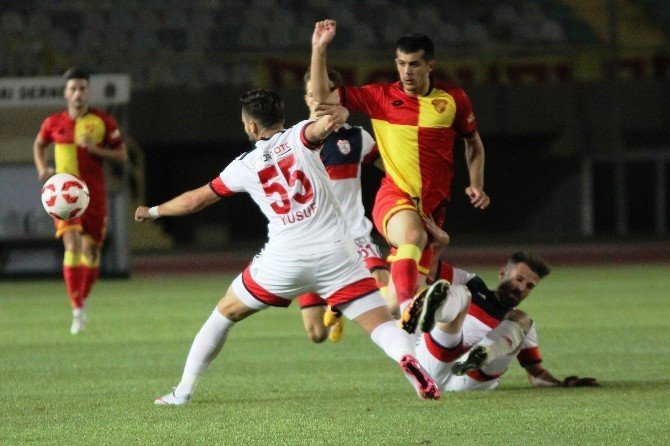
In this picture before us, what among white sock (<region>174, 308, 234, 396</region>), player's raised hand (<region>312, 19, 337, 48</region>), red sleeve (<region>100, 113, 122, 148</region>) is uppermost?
player's raised hand (<region>312, 19, 337, 48</region>)

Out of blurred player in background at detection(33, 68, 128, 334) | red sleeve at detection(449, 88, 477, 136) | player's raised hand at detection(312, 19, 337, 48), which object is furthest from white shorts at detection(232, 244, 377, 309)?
blurred player in background at detection(33, 68, 128, 334)

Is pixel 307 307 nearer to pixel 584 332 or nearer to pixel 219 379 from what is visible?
pixel 219 379

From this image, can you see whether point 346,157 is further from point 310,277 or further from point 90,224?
point 90,224

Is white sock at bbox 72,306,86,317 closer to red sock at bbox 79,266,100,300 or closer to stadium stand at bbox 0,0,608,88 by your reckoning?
red sock at bbox 79,266,100,300

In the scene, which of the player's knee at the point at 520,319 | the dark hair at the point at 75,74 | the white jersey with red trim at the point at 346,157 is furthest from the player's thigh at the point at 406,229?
the dark hair at the point at 75,74

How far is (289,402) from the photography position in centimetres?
700

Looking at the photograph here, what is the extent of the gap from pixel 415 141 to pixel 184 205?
76.2 inches

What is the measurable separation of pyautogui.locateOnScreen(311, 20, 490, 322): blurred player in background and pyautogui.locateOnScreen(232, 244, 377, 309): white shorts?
1.15 metres

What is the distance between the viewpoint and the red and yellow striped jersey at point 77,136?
11.9 meters

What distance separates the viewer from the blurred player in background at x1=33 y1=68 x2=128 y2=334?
11.6 m

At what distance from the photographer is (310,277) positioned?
650 centimetres

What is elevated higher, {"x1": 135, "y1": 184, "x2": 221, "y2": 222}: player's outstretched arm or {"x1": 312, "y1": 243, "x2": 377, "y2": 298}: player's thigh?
{"x1": 135, "y1": 184, "x2": 221, "y2": 222}: player's outstretched arm

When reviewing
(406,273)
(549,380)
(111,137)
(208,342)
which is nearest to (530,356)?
(549,380)

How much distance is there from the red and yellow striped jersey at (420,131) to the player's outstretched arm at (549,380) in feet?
4.04
